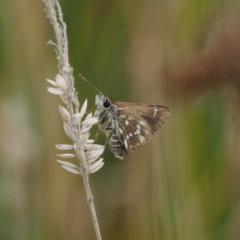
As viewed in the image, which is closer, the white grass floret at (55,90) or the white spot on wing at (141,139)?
the white grass floret at (55,90)

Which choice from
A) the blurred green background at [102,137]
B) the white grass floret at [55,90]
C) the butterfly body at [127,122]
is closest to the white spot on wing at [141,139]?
the butterfly body at [127,122]

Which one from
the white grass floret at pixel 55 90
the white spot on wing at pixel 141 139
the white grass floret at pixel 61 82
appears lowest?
the white spot on wing at pixel 141 139

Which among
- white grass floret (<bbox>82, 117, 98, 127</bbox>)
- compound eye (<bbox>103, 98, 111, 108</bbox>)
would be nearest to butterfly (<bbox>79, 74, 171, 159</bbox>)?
compound eye (<bbox>103, 98, 111, 108</bbox>)

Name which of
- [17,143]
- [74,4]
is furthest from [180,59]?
[17,143]

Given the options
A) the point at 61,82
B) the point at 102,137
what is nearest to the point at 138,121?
the point at 102,137

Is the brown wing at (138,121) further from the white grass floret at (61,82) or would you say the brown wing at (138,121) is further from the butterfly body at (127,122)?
the white grass floret at (61,82)

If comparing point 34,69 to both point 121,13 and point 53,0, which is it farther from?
point 53,0
